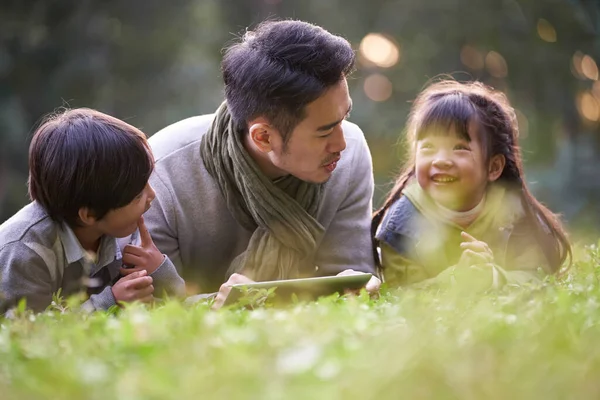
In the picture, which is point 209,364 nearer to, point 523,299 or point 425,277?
point 523,299

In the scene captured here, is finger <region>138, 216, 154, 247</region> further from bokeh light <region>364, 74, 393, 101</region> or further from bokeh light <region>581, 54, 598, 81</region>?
bokeh light <region>364, 74, 393, 101</region>

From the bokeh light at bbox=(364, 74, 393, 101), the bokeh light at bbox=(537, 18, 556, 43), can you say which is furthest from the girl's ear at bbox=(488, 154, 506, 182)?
the bokeh light at bbox=(364, 74, 393, 101)

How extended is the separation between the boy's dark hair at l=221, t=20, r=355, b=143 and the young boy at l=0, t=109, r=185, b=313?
0.52 m

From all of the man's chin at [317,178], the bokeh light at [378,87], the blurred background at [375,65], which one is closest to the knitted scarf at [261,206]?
the man's chin at [317,178]

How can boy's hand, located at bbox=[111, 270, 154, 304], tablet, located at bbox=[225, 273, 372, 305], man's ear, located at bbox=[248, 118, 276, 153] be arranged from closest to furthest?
tablet, located at bbox=[225, 273, 372, 305] < boy's hand, located at bbox=[111, 270, 154, 304] < man's ear, located at bbox=[248, 118, 276, 153]

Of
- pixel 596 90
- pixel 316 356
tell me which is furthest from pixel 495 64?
pixel 316 356

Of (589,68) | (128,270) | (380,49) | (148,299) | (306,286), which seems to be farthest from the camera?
(380,49)

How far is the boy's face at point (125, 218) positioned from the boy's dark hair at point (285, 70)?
601 mm

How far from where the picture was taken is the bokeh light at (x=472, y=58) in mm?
14617

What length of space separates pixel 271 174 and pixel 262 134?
0.28m

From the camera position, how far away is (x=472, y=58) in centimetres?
1476

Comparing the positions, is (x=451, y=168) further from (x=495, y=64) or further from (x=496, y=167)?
(x=495, y=64)

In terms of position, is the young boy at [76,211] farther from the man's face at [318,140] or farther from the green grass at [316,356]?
the green grass at [316,356]

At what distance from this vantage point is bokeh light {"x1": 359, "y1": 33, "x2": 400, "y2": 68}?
1522cm
